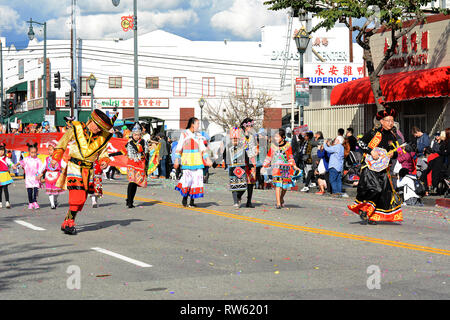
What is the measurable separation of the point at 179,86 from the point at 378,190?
5834 centimetres

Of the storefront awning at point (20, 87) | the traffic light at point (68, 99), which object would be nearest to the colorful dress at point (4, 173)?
the traffic light at point (68, 99)

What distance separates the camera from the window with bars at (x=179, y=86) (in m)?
70.5

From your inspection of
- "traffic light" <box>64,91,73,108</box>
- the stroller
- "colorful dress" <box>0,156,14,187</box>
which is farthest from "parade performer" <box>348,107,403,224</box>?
"traffic light" <box>64,91,73,108</box>

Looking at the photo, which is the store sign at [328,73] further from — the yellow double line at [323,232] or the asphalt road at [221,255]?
the asphalt road at [221,255]

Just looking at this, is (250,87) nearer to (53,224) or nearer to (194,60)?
(194,60)

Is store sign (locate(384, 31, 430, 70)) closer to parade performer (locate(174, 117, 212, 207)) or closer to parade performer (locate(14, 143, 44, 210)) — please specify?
parade performer (locate(174, 117, 212, 207))

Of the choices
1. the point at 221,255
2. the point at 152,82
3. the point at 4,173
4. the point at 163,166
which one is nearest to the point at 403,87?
the point at 163,166

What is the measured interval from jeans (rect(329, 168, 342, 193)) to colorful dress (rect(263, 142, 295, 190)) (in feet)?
16.4

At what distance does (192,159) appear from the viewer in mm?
16578

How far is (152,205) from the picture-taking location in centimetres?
1780

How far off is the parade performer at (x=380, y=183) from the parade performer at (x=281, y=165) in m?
3.62

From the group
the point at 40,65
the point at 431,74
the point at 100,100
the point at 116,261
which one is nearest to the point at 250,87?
the point at 100,100

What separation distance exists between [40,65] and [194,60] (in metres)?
15.8

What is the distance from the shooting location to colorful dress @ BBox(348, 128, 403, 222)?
43.6 ft
